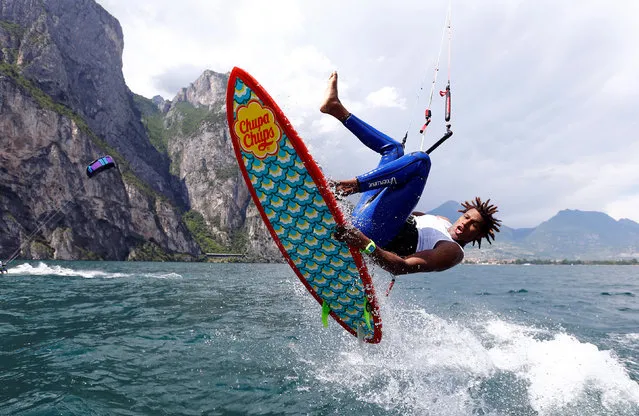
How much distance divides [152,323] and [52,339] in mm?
2841

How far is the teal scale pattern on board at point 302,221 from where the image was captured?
19.3 feet

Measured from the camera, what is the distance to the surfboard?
19.1 feet

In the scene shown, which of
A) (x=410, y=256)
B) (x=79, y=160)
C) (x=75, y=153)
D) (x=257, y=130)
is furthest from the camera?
(x=79, y=160)

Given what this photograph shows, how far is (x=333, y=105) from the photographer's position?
6227 millimetres

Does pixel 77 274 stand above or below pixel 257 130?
below

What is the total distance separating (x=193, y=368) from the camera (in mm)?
7172

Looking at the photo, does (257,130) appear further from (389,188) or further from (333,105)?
(389,188)

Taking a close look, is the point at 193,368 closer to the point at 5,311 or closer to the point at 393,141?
the point at 393,141

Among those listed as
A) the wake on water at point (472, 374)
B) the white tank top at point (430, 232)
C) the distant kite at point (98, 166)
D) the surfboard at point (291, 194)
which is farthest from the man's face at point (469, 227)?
the distant kite at point (98, 166)

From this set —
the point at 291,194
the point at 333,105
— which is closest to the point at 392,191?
the point at 291,194

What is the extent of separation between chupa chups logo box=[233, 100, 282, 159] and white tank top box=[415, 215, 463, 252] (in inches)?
101

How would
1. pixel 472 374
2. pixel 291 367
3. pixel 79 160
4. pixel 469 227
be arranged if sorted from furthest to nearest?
pixel 79 160 < pixel 472 374 < pixel 291 367 < pixel 469 227

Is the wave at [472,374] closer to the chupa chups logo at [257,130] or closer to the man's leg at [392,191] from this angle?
the man's leg at [392,191]

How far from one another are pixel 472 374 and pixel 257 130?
6.46 m
